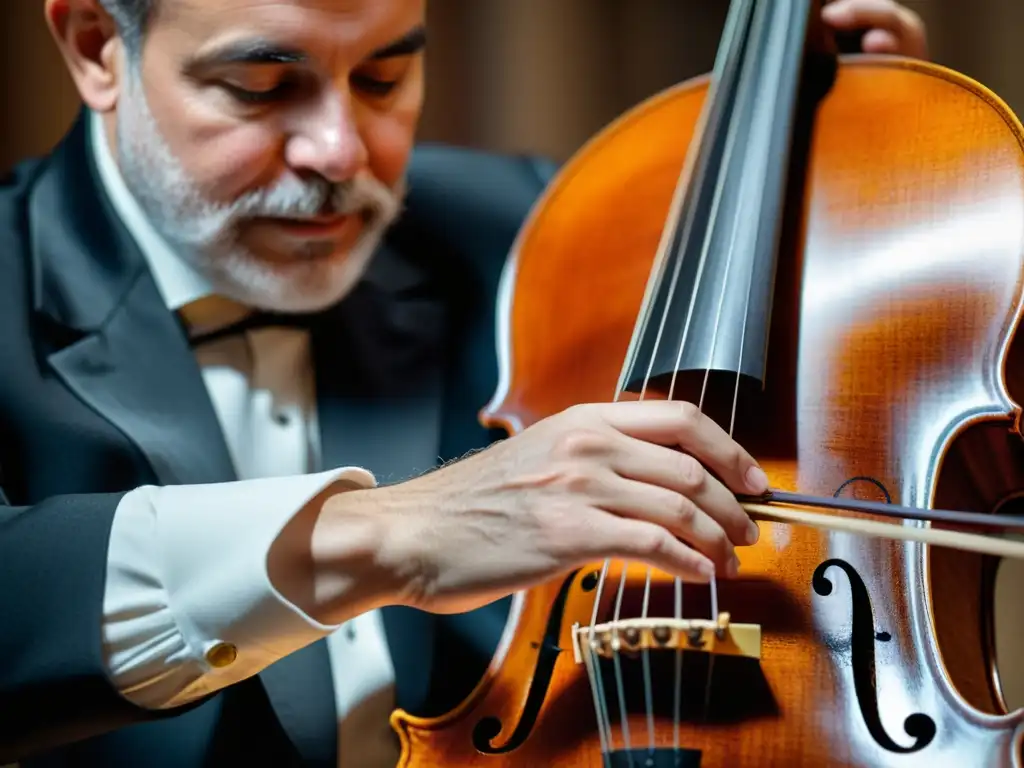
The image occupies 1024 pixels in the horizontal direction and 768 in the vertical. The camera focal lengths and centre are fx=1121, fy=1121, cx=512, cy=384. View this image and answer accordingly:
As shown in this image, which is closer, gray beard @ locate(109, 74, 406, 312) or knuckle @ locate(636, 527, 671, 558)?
knuckle @ locate(636, 527, 671, 558)

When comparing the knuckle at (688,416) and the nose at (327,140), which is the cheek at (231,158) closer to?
the nose at (327,140)

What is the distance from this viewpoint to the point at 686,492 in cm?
60

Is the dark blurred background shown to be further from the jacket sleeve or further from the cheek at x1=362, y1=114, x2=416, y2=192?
the jacket sleeve

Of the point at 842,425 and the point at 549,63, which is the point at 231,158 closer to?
the point at 842,425

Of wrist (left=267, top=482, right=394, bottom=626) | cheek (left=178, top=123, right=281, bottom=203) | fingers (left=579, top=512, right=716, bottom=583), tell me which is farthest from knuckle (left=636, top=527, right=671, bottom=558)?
cheek (left=178, top=123, right=281, bottom=203)

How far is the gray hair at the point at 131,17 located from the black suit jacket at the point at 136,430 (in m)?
0.13

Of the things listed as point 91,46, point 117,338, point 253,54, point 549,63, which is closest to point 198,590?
point 117,338

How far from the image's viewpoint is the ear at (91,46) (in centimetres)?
100

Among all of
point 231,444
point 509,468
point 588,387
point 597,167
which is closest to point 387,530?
point 509,468

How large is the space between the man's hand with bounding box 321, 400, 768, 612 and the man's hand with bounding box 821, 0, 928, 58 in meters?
0.56

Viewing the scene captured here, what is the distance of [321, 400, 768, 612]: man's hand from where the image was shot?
0.60 m

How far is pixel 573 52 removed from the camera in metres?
1.70

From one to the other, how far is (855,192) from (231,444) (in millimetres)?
561

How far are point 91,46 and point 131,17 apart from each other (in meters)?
0.09
